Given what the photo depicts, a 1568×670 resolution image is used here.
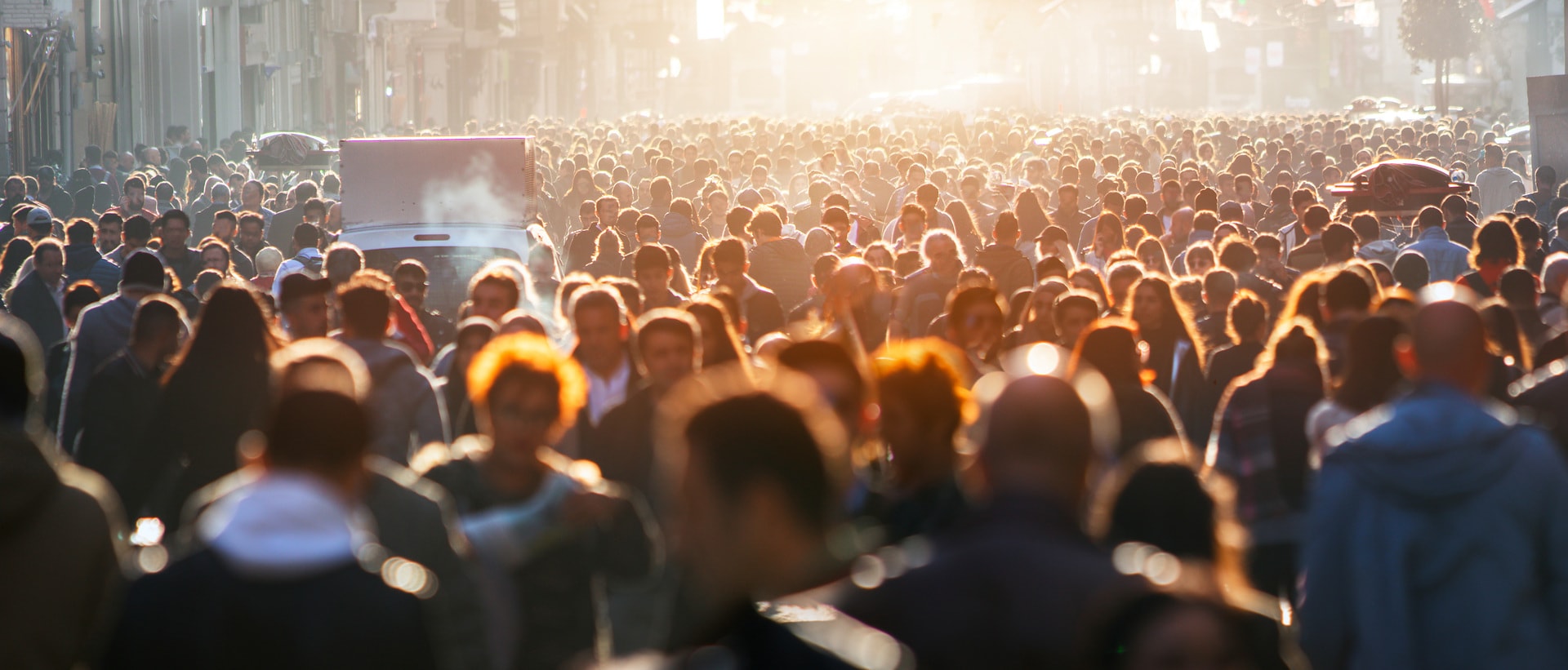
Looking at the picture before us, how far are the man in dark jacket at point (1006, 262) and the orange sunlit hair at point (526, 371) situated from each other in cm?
779

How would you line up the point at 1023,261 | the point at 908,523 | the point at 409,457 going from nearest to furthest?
the point at 908,523
the point at 409,457
the point at 1023,261

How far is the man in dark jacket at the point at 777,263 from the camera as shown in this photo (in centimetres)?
A: 1362

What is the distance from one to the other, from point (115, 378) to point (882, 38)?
143m

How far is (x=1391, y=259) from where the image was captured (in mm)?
14242

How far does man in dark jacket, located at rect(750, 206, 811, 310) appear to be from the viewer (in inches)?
536

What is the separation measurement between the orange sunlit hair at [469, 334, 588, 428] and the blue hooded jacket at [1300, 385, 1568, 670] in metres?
1.89

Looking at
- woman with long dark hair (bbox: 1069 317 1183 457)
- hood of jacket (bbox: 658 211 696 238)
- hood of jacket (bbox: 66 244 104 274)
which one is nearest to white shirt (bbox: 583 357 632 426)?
woman with long dark hair (bbox: 1069 317 1183 457)

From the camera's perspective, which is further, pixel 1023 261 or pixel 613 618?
pixel 1023 261

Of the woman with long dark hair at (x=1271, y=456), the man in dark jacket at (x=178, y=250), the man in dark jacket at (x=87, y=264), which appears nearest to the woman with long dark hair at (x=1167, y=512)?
the woman with long dark hair at (x=1271, y=456)

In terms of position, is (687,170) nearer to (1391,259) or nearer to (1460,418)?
(1391,259)

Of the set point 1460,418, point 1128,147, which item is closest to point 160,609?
point 1460,418

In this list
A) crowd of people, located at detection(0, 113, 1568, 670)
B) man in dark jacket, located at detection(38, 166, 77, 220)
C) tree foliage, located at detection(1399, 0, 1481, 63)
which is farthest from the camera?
tree foliage, located at detection(1399, 0, 1481, 63)

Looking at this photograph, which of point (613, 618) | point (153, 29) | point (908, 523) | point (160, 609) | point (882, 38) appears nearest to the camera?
point (160, 609)

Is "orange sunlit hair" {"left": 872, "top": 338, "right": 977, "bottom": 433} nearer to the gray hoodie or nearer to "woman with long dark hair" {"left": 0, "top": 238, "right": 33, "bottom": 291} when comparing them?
the gray hoodie
